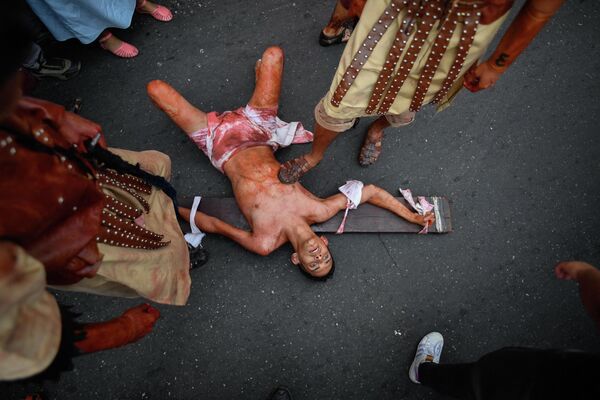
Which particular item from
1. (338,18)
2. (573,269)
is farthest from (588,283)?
(338,18)

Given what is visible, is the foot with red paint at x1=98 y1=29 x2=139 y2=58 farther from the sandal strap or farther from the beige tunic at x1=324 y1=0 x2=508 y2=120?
the beige tunic at x1=324 y1=0 x2=508 y2=120

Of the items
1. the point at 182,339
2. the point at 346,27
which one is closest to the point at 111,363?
the point at 182,339

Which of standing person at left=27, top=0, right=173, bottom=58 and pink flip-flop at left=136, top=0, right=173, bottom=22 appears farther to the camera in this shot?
pink flip-flop at left=136, top=0, right=173, bottom=22

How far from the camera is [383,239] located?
3.00 meters

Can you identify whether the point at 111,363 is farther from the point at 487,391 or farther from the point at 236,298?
the point at 487,391

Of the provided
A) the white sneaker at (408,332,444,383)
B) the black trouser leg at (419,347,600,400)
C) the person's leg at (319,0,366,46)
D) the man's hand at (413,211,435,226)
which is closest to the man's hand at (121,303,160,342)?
the black trouser leg at (419,347,600,400)

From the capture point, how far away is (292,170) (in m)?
2.69

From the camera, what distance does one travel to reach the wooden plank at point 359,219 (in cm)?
287

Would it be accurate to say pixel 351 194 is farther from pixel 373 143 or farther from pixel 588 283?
pixel 588 283

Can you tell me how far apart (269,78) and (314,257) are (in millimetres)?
1286

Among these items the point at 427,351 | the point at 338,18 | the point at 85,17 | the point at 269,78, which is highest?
the point at 338,18

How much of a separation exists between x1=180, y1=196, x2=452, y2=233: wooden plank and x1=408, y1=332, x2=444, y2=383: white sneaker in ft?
2.43

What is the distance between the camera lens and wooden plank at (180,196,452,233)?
9.41 feet

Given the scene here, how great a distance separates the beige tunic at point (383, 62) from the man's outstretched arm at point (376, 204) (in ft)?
2.34
